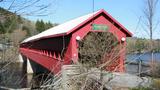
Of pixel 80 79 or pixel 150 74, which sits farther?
pixel 150 74

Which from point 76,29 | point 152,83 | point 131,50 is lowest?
point 152,83

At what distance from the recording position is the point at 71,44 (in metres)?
21.9

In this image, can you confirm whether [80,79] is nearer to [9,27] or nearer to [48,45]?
[9,27]

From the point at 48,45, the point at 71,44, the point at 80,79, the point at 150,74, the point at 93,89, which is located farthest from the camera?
the point at 48,45

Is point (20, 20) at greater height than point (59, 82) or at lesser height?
greater

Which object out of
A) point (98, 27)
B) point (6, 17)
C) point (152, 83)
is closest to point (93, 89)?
point (6, 17)

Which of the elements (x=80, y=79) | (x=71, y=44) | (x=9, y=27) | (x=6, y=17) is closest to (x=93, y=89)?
(x=80, y=79)

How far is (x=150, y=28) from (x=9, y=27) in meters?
18.3

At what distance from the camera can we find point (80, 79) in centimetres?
469

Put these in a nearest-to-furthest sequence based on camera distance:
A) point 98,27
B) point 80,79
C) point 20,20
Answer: point 20,20 → point 80,79 → point 98,27

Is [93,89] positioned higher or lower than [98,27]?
lower

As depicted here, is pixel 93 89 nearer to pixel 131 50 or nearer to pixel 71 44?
pixel 131 50

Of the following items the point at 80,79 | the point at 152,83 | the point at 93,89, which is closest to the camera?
the point at 80,79

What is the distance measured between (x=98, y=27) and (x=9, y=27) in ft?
52.8
